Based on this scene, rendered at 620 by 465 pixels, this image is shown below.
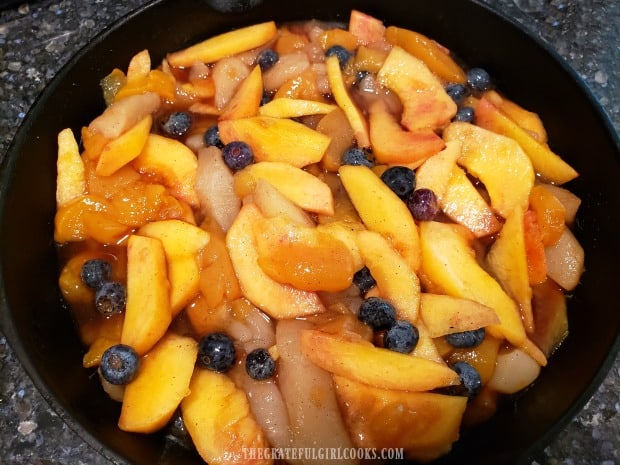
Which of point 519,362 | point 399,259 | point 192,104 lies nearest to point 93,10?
point 192,104

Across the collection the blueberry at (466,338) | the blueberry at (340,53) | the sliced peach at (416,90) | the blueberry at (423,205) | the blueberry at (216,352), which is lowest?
the blueberry at (216,352)

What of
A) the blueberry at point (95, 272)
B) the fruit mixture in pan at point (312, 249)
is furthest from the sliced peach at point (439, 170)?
the blueberry at point (95, 272)

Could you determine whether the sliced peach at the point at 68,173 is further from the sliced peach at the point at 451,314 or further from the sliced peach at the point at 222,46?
the sliced peach at the point at 451,314

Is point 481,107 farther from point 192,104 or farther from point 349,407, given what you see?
point 349,407

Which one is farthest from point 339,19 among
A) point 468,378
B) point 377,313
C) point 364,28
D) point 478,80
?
point 468,378

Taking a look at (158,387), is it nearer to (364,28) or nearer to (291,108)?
(291,108)

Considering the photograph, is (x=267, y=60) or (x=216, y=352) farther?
(x=267, y=60)
